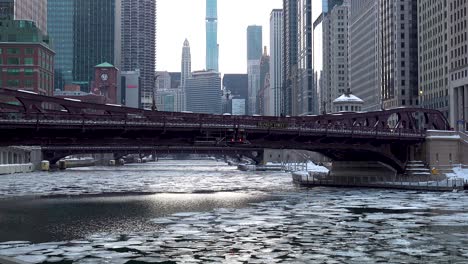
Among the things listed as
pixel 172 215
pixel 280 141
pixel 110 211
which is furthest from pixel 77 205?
pixel 280 141

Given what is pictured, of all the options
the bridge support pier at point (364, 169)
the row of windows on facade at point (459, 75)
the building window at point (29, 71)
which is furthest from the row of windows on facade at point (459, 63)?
the building window at point (29, 71)

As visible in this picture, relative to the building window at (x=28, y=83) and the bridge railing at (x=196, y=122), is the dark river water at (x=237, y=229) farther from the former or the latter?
the building window at (x=28, y=83)

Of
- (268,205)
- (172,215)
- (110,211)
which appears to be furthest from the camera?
(268,205)

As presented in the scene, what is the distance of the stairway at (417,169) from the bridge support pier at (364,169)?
441 cm

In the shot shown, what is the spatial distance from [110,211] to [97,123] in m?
11.0

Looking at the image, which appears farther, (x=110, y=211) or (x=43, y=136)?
(x=43, y=136)

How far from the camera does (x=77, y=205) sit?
7081 cm

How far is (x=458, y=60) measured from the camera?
562ft

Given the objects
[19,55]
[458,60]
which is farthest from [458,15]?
[19,55]

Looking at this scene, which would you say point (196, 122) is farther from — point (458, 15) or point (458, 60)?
point (458, 15)

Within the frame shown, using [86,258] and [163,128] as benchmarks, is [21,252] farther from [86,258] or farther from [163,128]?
[163,128]

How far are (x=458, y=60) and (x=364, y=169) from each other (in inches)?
2801

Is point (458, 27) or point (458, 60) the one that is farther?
point (458, 60)

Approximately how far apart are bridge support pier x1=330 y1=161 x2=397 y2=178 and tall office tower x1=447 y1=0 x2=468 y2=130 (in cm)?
5118
